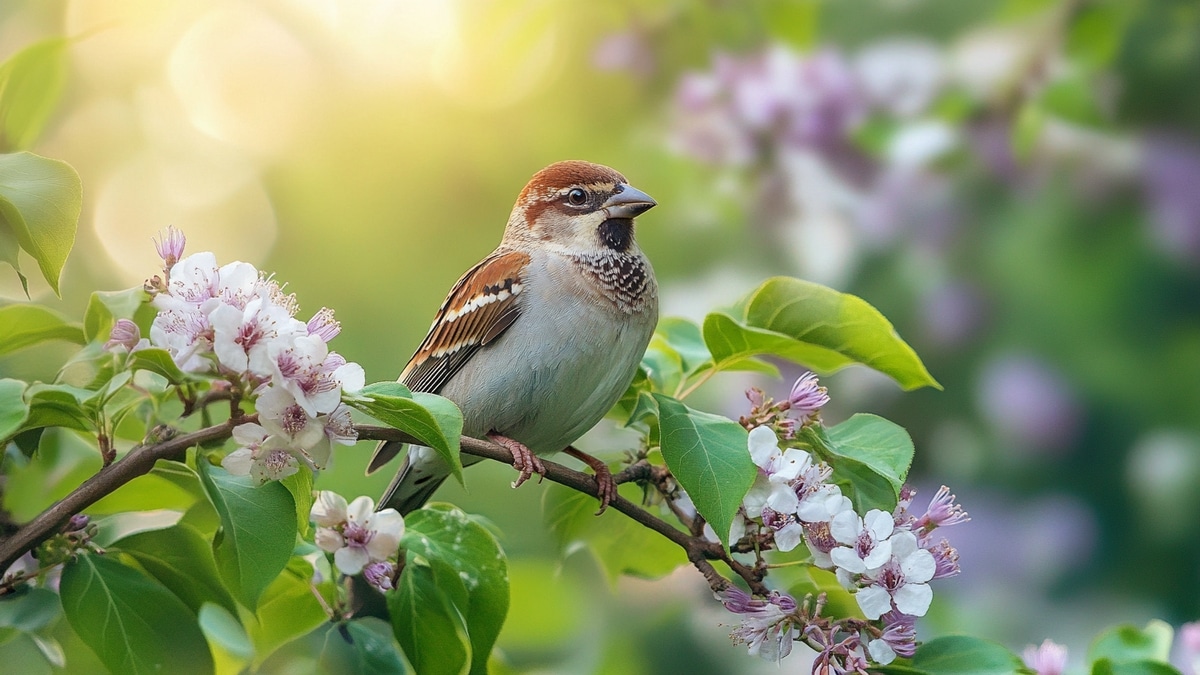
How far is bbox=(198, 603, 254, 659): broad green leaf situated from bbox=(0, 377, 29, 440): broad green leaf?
44cm

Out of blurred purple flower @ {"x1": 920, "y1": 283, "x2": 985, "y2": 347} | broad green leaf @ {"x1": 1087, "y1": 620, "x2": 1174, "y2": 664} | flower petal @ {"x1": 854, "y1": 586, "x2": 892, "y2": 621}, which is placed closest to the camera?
flower petal @ {"x1": 854, "y1": 586, "x2": 892, "y2": 621}

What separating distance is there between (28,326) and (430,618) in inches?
20.3

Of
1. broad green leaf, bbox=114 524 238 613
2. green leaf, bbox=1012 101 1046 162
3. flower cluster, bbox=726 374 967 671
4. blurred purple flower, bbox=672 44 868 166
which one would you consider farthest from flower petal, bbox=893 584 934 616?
blurred purple flower, bbox=672 44 868 166

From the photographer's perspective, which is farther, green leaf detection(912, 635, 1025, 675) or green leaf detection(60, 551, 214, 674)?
green leaf detection(912, 635, 1025, 675)

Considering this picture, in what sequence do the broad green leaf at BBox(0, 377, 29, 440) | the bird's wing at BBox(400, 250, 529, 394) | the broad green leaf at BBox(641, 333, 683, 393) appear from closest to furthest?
1. the broad green leaf at BBox(0, 377, 29, 440)
2. the broad green leaf at BBox(641, 333, 683, 393)
3. the bird's wing at BBox(400, 250, 529, 394)

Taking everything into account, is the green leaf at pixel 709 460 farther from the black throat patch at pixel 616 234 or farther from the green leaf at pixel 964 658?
the black throat patch at pixel 616 234

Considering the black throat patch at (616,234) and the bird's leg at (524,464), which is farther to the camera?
the black throat patch at (616,234)

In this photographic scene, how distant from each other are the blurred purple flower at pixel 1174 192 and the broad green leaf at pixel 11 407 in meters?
2.95

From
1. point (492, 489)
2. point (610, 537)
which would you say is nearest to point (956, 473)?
point (492, 489)

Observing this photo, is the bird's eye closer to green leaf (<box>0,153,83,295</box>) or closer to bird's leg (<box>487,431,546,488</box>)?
bird's leg (<box>487,431,546,488</box>)

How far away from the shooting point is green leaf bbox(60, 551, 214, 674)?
103 cm

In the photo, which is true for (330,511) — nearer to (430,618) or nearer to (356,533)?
(356,533)

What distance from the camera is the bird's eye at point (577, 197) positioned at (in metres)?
2.09

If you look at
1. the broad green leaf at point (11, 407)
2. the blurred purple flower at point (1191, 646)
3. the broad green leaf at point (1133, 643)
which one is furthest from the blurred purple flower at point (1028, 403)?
the broad green leaf at point (11, 407)
